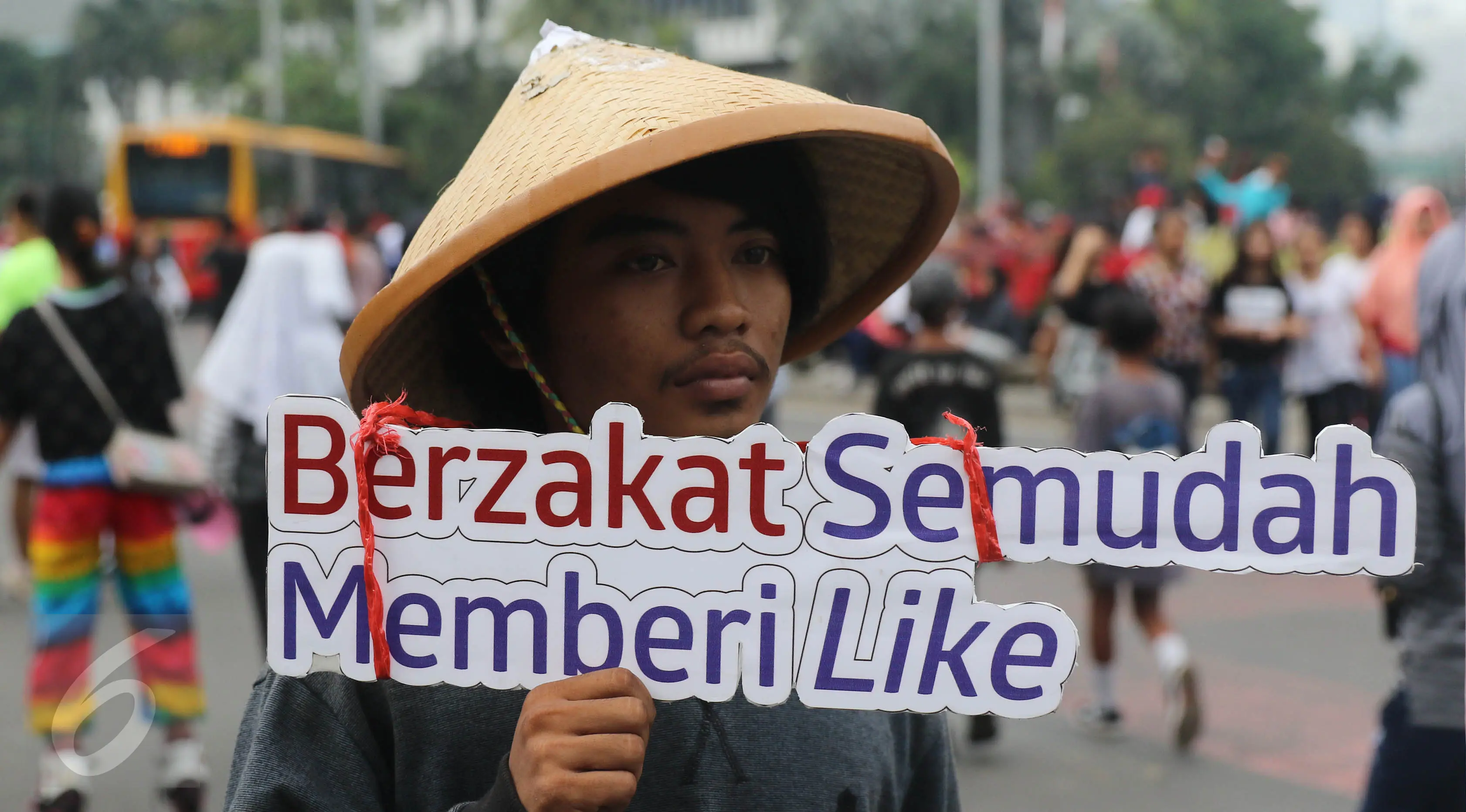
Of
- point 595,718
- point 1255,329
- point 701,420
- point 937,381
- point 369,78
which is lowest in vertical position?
point 595,718

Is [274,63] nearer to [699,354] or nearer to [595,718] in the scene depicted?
[699,354]

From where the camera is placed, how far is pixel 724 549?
1248mm

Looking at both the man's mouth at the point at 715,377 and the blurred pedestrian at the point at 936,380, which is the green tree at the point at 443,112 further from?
the man's mouth at the point at 715,377

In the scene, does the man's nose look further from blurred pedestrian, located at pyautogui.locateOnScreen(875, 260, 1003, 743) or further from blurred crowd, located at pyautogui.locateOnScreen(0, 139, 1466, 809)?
blurred pedestrian, located at pyautogui.locateOnScreen(875, 260, 1003, 743)

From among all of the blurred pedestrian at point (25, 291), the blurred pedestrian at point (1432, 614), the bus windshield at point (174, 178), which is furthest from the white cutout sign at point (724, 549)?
the bus windshield at point (174, 178)

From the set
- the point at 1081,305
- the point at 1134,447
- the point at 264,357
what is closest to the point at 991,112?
the point at 1081,305

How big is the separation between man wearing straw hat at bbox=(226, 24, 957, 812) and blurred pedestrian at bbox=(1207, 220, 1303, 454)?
727cm

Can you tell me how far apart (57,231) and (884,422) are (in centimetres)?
394

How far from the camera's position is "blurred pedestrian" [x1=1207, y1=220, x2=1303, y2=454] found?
8.36 metres

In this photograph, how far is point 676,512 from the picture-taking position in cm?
125

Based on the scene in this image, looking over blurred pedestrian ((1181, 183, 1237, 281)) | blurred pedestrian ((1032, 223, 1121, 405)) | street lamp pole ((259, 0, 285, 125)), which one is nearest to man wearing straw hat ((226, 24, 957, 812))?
blurred pedestrian ((1032, 223, 1121, 405))

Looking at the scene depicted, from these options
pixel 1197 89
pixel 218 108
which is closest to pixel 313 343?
pixel 1197 89

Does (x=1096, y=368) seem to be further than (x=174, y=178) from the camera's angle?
No

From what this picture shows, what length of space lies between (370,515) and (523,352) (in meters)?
0.28
